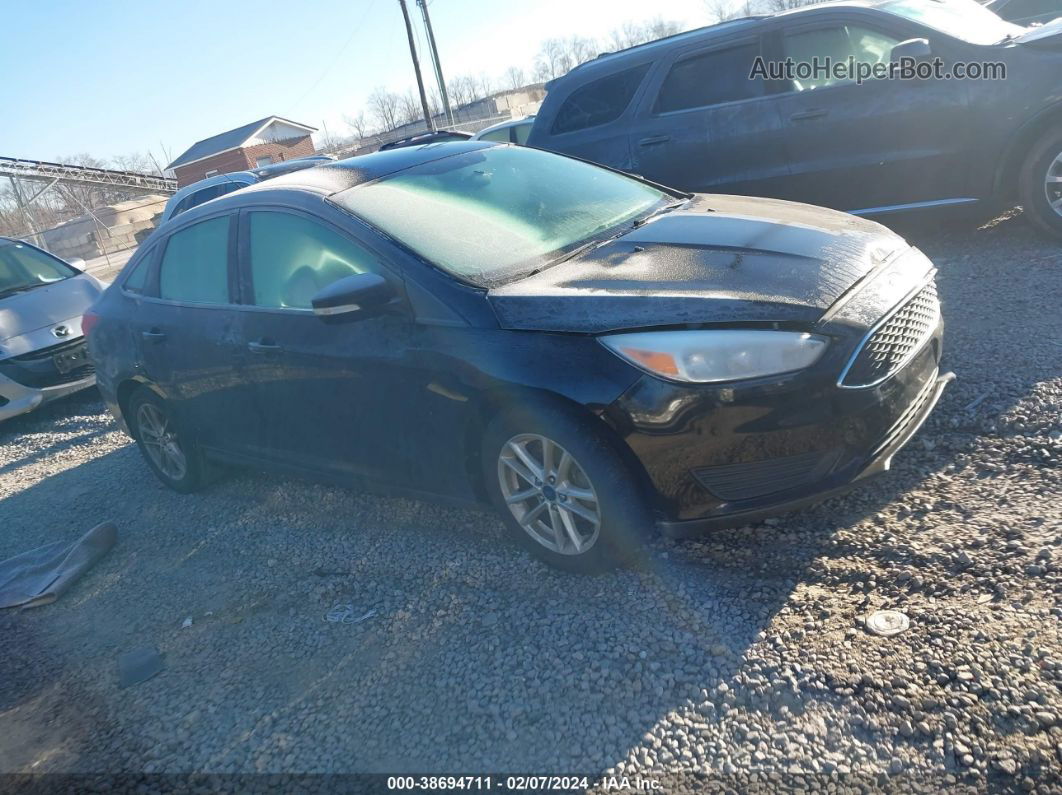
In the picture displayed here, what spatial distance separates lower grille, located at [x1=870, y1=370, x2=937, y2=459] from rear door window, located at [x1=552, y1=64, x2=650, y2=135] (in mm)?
4813

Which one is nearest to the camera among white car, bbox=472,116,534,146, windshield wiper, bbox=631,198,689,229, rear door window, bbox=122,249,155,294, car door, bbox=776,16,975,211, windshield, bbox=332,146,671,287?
windshield, bbox=332,146,671,287

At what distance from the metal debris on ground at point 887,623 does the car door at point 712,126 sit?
15.8 ft

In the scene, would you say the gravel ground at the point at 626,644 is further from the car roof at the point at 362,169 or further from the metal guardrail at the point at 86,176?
the metal guardrail at the point at 86,176

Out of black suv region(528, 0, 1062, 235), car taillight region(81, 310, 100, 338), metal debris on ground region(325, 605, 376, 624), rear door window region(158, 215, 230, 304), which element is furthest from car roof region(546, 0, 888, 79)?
metal debris on ground region(325, 605, 376, 624)

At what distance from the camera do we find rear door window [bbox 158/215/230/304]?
178 inches

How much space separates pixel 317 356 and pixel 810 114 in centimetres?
461

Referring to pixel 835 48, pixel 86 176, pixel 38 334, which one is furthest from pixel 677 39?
pixel 86 176

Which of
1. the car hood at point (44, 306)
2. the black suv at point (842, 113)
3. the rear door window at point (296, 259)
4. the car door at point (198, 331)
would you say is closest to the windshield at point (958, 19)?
the black suv at point (842, 113)

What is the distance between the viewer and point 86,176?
46.5 m

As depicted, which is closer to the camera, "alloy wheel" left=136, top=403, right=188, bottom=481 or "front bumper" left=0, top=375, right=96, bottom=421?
"alloy wheel" left=136, top=403, right=188, bottom=481

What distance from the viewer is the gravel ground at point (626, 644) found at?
2359 mm

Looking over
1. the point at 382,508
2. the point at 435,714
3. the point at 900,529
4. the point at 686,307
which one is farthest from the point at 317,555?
the point at 900,529

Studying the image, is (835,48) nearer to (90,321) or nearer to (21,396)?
(90,321)

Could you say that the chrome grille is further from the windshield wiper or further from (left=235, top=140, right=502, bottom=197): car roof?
(left=235, top=140, right=502, bottom=197): car roof
